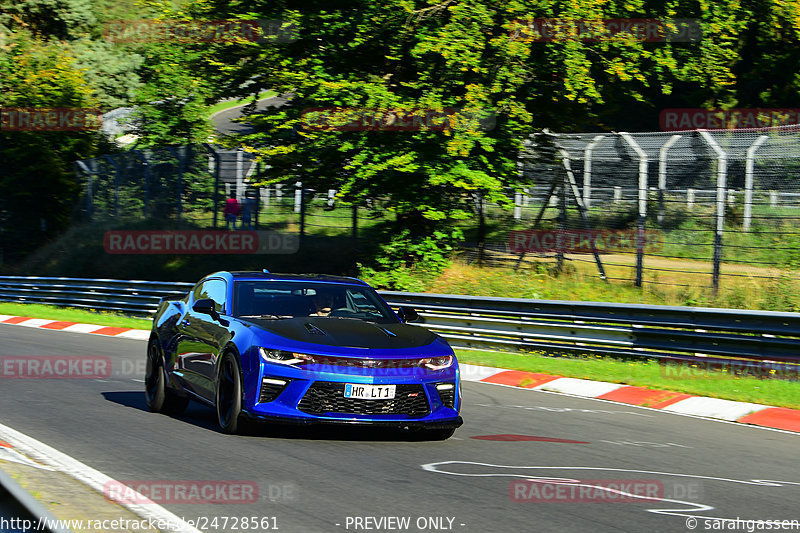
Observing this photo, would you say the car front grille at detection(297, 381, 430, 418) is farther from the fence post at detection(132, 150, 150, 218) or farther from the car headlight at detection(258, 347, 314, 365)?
the fence post at detection(132, 150, 150, 218)

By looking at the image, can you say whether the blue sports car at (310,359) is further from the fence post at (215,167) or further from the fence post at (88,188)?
the fence post at (88,188)

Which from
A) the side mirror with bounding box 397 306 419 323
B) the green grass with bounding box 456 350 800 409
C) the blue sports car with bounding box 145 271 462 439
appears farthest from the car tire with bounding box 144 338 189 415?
the green grass with bounding box 456 350 800 409

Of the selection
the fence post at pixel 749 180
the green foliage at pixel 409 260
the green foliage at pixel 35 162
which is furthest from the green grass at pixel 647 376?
the green foliage at pixel 35 162

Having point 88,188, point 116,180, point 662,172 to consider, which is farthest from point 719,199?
point 88,188

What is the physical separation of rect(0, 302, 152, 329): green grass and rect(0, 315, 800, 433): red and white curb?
452 inches

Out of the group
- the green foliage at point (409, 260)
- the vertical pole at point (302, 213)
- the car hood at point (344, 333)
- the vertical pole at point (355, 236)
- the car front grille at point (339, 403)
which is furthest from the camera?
the vertical pole at point (302, 213)

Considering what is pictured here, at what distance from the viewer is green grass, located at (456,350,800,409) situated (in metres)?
12.6

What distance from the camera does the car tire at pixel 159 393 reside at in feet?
34.1

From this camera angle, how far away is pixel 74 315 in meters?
27.6

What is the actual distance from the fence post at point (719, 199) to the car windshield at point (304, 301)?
390 inches

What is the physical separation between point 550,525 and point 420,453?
2455 mm

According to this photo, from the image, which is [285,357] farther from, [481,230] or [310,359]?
[481,230]

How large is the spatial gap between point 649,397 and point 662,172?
23.9 ft

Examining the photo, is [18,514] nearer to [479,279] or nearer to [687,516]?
[687,516]
